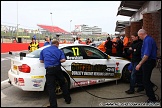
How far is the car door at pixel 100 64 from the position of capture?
6652 millimetres

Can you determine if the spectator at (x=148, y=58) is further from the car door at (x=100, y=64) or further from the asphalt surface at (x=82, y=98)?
the car door at (x=100, y=64)

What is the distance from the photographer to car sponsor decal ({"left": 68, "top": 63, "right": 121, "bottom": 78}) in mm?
6219

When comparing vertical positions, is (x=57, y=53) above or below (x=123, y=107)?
above

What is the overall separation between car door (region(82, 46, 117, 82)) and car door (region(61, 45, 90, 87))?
8.2 inches

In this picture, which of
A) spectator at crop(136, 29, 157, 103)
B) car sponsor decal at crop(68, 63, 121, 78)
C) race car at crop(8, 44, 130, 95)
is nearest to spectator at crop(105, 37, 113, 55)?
race car at crop(8, 44, 130, 95)

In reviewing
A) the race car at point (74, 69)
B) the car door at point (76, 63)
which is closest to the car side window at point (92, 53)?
the race car at point (74, 69)

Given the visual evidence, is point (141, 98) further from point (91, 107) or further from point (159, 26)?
point (159, 26)

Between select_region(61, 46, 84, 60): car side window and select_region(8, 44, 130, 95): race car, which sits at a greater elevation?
select_region(61, 46, 84, 60): car side window

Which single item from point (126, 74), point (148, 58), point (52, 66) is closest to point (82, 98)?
point (52, 66)

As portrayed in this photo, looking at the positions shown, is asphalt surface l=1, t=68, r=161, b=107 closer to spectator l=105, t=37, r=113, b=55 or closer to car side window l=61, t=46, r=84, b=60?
car side window l=61, t=46, r=84, b=60

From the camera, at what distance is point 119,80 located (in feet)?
25.5

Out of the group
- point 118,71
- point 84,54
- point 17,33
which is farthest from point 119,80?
point 17,33

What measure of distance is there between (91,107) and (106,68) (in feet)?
Answer: 6.86

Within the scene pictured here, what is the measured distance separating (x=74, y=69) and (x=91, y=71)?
24.3 inches
